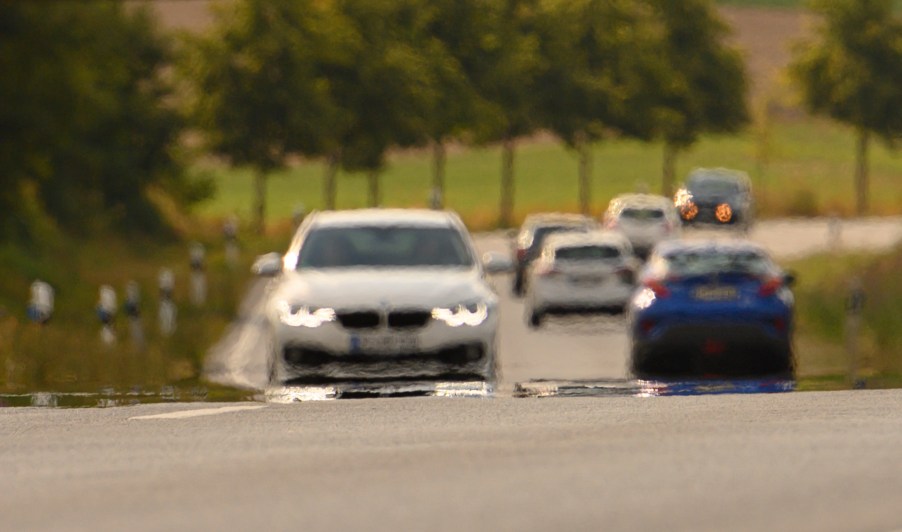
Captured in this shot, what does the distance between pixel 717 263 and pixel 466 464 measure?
10.8m

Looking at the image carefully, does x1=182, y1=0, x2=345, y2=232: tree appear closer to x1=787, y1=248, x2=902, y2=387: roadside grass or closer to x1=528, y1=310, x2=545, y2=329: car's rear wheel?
x1=787, y1=248, x2=902, y2=387: roadside grass

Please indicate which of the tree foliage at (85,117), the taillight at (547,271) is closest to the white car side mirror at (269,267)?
the taillight at (547,271)

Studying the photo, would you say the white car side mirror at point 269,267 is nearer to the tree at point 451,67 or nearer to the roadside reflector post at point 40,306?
the roadside reflector post at point 40,306

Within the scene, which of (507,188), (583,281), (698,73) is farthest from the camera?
(698,73)

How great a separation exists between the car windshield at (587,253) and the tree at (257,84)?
39045 mm

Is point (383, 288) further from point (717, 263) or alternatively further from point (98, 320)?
point (98, 320)

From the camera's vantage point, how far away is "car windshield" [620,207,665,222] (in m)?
54.1

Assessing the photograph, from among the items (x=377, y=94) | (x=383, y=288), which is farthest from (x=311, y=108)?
(x=383, y=288)

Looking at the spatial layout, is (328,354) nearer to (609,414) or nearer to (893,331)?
(609,414)

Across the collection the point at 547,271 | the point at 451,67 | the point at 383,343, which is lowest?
the point at 383,343

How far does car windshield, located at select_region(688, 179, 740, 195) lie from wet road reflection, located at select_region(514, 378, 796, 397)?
192ft

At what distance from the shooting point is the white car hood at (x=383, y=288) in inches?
683

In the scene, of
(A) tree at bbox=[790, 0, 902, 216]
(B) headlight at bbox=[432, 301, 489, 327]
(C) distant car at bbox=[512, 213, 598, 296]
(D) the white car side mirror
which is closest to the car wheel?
(C) distant car at bbox=[512, 213, 598, 296]

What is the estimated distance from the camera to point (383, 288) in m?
17.5
